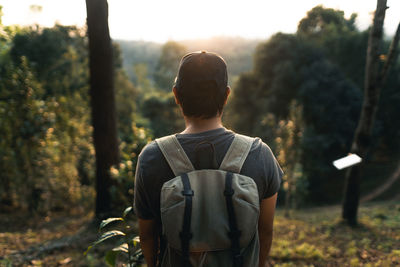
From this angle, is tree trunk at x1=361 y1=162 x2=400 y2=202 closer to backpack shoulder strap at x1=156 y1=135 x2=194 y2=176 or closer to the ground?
the ground

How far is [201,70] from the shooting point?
55.4 inches

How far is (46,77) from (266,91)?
13.9 m

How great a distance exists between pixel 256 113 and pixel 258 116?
820 mm

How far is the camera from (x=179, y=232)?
4.44 ft

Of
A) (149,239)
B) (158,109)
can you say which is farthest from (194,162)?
(158,109)

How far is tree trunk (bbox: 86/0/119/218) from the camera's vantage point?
199 inches

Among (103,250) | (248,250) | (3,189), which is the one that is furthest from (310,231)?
(3,189)

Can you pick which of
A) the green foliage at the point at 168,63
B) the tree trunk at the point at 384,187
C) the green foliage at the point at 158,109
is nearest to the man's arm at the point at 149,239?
the tree trunk at the point at 384,187

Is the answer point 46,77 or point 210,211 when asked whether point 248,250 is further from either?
point 46,77

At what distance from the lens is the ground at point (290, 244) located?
4109mm

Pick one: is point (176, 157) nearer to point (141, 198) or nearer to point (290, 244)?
point (141, 198)

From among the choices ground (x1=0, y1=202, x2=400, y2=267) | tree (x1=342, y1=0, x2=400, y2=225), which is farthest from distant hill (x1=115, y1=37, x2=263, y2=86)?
tree (x1=342, y1=0, x2=400, y2=225)

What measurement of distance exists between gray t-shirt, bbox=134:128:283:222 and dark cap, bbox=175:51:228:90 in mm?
245

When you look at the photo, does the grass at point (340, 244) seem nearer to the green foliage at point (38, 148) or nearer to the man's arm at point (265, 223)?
the man's arm at point (265, 223)
